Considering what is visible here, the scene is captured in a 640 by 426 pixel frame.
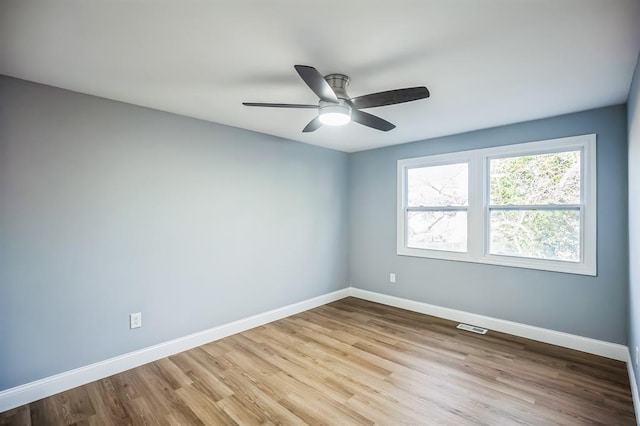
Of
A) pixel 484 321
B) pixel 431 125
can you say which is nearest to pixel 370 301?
pixel 484 321

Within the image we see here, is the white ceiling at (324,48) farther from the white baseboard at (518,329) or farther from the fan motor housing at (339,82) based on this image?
the white baseboard at (518,329)

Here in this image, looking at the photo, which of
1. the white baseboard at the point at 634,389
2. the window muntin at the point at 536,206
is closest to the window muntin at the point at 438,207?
the window muntin at the point at 536,206

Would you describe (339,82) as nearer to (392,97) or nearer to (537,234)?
(392,97)

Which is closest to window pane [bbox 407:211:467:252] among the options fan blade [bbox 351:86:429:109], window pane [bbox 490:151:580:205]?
window pane [bbox 490:151:580:205]

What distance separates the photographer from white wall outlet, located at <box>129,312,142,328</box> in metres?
2.75

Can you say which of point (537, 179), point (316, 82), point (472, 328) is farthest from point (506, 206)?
point (316, 82)

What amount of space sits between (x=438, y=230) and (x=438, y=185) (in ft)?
2.01

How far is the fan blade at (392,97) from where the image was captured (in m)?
1.91

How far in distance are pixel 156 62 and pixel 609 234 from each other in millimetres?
4087

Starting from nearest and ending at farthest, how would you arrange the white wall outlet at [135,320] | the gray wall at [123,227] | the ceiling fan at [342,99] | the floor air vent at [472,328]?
1. the ceiling fan at [342,99]
2. the gray wall at [123,227]
3. the white wall outlet at [135,320]
4. the floor air vent at [472,328]

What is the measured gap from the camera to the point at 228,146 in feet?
11.4

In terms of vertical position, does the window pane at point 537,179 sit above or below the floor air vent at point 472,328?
above

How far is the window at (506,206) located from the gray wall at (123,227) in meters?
1.85

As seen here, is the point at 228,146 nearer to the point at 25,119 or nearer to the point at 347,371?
the point at 25,119
